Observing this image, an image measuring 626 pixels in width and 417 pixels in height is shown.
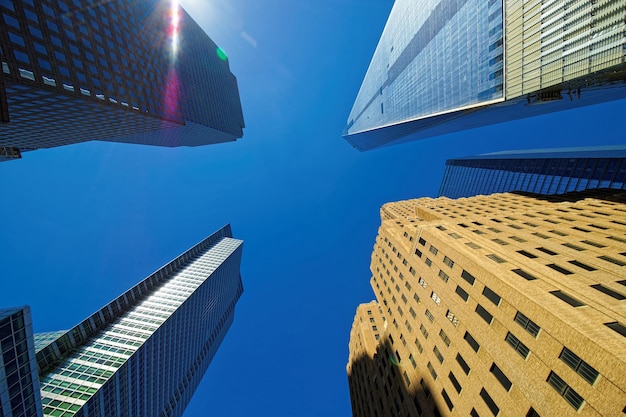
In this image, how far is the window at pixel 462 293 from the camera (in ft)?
91.7

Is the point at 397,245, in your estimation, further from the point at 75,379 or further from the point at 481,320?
the point at 75,379

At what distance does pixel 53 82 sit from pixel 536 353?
211ft

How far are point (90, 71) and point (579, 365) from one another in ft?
231

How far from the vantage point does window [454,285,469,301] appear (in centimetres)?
2794

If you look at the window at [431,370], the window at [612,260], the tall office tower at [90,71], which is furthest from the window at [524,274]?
the tall office tower at [90,71]

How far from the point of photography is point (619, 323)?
1680 centimetres

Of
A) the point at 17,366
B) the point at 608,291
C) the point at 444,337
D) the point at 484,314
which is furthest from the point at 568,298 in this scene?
the point at 17,366

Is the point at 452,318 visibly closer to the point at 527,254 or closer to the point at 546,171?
the point at 527,254

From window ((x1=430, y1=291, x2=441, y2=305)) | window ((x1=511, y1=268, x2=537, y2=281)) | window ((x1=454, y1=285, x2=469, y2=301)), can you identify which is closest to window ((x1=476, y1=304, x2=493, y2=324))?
window ((x1=454, y1=285, x2=469, y2=301))

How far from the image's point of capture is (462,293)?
28.6 m

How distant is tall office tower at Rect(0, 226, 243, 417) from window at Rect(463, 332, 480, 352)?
74.9m

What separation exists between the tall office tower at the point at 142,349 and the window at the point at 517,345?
78.3m

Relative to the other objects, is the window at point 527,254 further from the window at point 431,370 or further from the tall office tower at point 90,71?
the tall office tower at point 90,71

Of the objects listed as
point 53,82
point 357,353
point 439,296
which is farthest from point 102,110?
point 357,353
